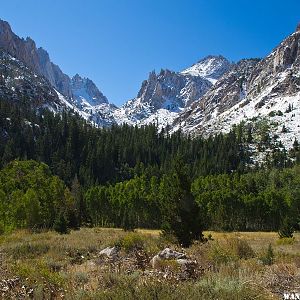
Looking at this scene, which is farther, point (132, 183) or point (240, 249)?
point (132, 183)

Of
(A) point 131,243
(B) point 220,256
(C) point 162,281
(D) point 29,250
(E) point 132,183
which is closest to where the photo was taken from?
(C) point 162,281

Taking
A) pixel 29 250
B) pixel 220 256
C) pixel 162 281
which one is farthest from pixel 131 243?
pixel 162 281

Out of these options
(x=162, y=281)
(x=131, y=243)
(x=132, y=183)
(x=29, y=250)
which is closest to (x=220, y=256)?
(x=162, y=281)

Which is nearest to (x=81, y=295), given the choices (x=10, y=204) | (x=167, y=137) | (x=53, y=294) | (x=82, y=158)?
(x=53, y=294)

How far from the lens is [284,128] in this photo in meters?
197

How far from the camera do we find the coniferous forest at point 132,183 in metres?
41.1

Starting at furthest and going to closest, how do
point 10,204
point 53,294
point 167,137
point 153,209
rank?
1. point 167,137
2. point 153,209
3. point 10,204
4. point 53,294

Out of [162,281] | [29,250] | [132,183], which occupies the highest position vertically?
[132,183]

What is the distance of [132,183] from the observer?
96.4 meters

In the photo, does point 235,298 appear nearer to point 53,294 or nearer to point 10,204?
point 53,294

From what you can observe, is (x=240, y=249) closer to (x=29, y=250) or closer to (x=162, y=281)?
(x=162, y=281)

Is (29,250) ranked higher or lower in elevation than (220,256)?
lower

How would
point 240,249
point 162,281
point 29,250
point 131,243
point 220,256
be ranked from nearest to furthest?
point 162,281, point 220,256, point 240,249, point 131,243, point 29,250

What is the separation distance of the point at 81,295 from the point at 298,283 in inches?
175
